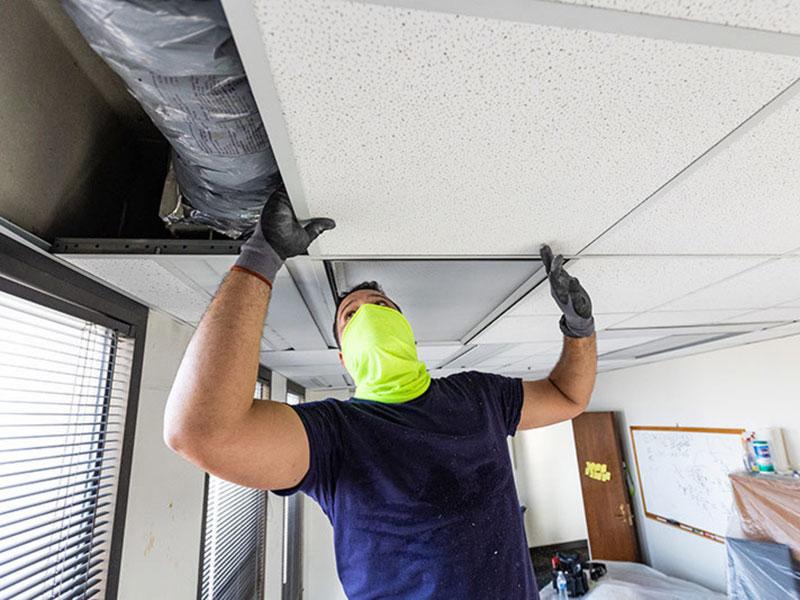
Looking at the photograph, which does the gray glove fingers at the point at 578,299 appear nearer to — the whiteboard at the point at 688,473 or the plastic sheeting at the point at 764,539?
the plastic sheeting at the point at 764,539

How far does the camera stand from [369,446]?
90cm

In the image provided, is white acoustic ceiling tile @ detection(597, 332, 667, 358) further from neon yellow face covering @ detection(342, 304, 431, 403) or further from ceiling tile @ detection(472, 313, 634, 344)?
neon yellow face covering @ detection(342, 304, 431, 403)

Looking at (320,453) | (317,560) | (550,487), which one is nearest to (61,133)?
(320,453)

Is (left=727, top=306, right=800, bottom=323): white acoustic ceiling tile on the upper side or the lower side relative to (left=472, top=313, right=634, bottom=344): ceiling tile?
upper

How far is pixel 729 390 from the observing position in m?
3.34

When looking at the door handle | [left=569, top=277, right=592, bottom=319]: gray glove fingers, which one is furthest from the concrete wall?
the door handle

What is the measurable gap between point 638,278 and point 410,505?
1095 millimetres

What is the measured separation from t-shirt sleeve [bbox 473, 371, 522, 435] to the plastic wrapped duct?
823 mm

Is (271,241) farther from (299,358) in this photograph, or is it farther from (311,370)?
(311,370)

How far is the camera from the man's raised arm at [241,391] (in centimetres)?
70

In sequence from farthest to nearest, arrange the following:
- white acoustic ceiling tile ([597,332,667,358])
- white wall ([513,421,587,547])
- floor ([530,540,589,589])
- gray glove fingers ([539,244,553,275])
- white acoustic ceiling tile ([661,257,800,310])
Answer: white wall ([513,421,587,547]) < floor ([530,540,589,589]) < white acoustic ceiling tile ([597,332,667,358]) < white acoustic ceiling tile ([661,257,800,310]) < gray glove fingers ([539,244,553,275])

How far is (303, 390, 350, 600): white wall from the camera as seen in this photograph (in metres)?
4.70

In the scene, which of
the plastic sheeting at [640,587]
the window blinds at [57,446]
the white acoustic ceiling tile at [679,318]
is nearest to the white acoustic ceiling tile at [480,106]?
the window blinds at [57,446]

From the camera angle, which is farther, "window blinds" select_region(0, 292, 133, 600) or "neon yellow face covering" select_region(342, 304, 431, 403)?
"neon yellow face covering" select_region(342, 304, 431, 403)
